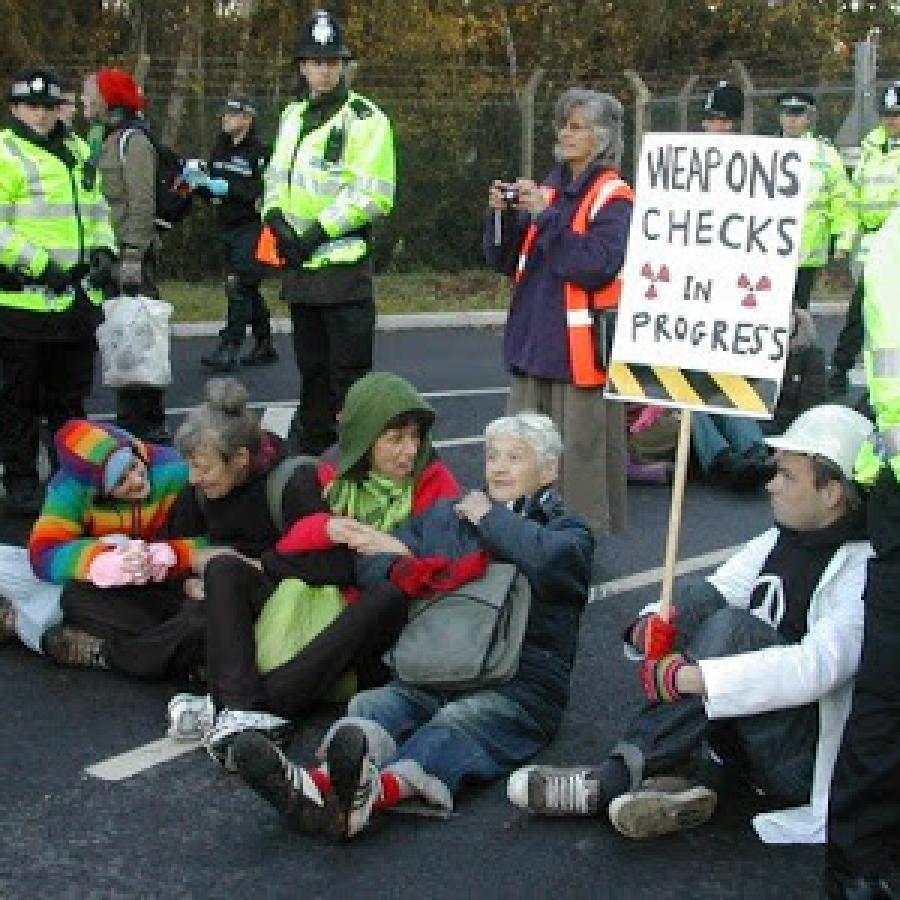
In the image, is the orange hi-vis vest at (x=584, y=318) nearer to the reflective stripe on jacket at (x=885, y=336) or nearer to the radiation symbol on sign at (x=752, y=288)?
the radiation symbol on sign at (x=752, y=288)

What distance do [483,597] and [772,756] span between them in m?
0.95

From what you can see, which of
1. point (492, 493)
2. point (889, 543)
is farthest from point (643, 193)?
point (889, 543)

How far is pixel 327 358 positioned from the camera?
27.8 ft

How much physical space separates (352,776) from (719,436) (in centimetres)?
496

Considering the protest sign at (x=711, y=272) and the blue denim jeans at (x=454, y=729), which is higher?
the protest sign at (x=711, y=272)

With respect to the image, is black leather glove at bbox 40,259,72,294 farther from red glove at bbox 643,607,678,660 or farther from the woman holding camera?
red glove at bbox 643,607,678,660

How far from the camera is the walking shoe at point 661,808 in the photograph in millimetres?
4348

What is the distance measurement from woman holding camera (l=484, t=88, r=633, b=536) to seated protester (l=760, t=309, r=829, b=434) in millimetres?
2447

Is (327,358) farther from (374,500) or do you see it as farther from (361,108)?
(374,500)

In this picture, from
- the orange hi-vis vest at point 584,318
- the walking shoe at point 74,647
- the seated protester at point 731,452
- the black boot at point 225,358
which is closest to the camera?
the walking shoe at point 74,647

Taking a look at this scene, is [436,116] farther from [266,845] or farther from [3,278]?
[266,845]

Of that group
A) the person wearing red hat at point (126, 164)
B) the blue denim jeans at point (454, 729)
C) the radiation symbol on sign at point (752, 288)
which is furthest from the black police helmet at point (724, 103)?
the blue denim jeans at point (454, 729)

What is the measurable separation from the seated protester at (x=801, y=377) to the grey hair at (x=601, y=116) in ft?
9.20

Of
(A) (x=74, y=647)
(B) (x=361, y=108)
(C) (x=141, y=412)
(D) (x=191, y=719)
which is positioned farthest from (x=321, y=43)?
(D) (x=191, y=719)
